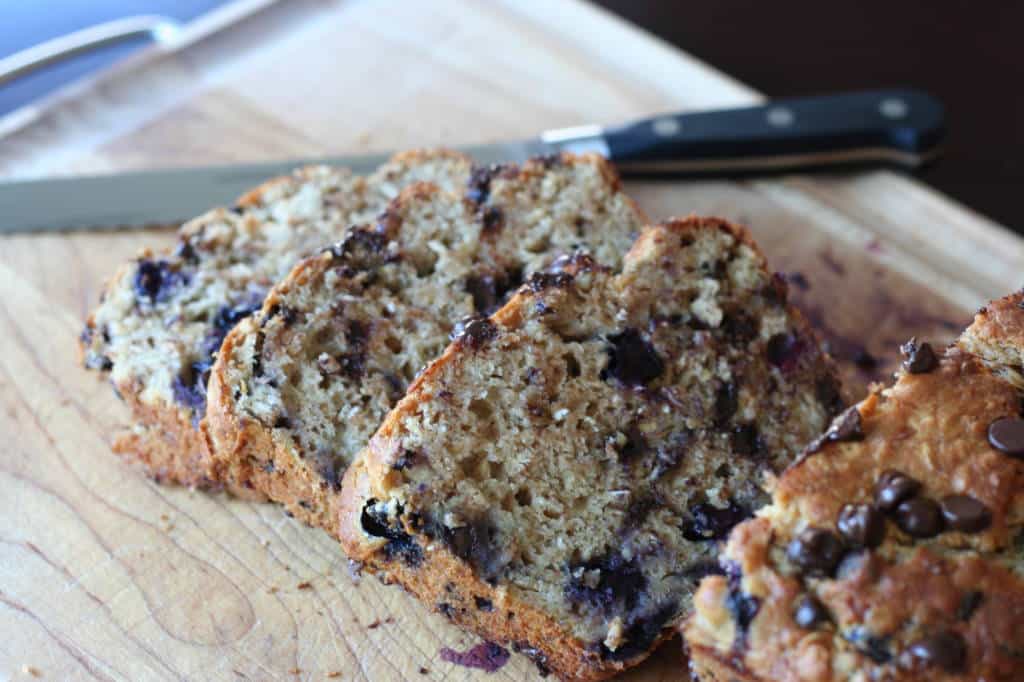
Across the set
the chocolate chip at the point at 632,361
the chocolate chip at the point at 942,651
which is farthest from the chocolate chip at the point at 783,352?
the chocolate chip at the point at 942,651

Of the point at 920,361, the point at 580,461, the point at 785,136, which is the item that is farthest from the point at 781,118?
the point at 580,461

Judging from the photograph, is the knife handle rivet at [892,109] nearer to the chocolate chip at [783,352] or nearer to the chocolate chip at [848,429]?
the chocolate chip at [783,352]

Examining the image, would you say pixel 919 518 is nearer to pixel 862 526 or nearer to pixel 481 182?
pixel 862 526

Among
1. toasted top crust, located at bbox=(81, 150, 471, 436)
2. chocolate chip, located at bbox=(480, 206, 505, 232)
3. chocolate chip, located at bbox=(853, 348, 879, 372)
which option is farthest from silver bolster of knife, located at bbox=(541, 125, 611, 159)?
chocolate chip, located at bbox=(853, 348, 879, 372)

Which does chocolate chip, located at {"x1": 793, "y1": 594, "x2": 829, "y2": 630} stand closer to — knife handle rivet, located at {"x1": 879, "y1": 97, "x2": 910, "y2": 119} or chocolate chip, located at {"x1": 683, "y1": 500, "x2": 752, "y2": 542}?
chocolate chip, located at {"x1": 683, "y1": 500, "x2": 752, "y2": 542}

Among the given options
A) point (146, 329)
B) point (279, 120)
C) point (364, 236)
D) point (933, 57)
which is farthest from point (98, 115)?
point (933, 57)

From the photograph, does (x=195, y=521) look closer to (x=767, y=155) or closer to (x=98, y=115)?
(x=98, y=115)
